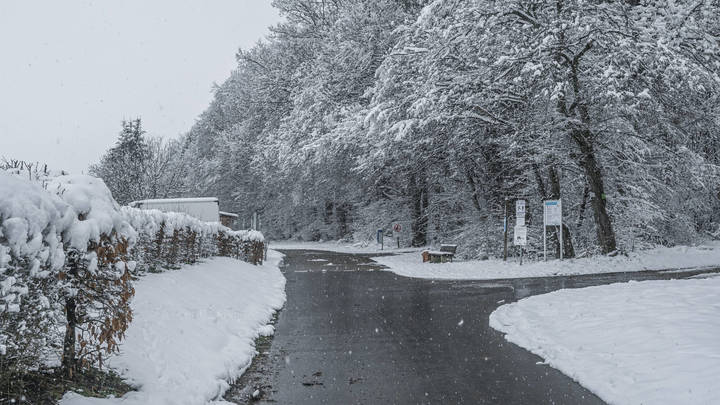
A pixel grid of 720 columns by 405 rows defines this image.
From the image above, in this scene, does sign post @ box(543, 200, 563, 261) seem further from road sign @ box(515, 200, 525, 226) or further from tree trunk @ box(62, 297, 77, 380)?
tree trunk @ box(62, 297, 77, 380)

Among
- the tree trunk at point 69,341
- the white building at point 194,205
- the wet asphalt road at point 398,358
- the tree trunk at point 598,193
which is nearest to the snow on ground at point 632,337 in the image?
the wet asphalt road at point 398,358

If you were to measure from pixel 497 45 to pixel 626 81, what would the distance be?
4441 millimetres

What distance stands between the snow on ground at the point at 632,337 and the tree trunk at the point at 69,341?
4.70 meters

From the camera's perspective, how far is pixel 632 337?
677cm

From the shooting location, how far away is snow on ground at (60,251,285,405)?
4773 millimetres

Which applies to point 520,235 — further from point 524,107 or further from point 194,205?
point 194,205

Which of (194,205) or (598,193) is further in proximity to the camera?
(194,205)

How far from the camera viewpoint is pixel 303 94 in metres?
28.4

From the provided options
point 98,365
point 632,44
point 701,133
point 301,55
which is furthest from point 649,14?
point 301,55

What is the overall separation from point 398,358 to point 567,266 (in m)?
13.5

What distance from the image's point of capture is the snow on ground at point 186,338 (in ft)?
15.7

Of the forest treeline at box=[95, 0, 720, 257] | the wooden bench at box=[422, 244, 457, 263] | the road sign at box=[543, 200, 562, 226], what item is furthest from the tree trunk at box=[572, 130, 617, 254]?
the wooden bench at box=[422, 244, 457, 263]

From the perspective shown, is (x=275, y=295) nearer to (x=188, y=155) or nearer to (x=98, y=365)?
(x=98, y=365)

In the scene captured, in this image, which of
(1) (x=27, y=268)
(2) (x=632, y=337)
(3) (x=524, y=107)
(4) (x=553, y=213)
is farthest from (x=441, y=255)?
(1) (x=27, y=268)
